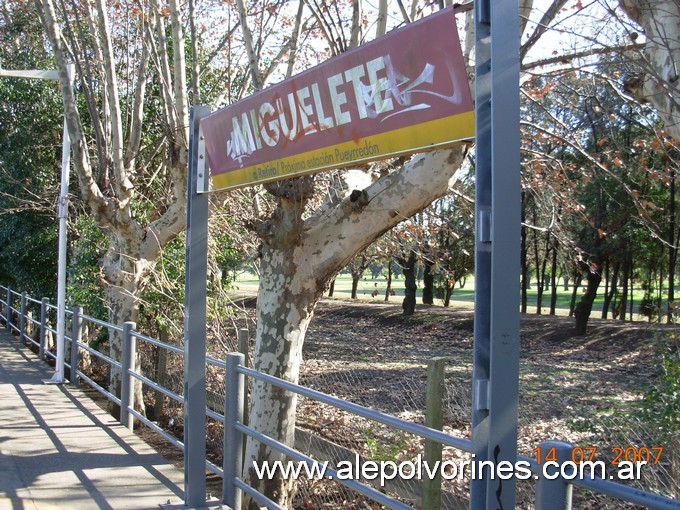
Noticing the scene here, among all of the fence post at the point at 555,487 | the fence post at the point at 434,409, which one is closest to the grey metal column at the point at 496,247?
the fence post at the point at 555,487

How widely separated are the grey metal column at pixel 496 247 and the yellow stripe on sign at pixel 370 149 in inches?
7.9

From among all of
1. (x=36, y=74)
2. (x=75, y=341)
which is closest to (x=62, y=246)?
(x=75, y=341)

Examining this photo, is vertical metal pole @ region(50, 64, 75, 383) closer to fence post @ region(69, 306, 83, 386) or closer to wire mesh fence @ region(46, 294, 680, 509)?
fence post @ region(69, 306, 83, 386)

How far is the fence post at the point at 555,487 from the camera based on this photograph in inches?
101

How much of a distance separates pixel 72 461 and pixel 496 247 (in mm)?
5455

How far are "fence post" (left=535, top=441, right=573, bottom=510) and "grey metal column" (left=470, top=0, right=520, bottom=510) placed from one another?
11 centimetres

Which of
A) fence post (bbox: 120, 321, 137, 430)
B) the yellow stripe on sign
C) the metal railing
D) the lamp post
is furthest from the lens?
the lamp post

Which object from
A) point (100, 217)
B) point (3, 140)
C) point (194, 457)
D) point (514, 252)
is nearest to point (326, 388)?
point (100, 217)

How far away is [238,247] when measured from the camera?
13.8 metres

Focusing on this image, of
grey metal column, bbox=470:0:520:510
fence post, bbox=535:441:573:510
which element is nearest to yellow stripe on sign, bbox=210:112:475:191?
grey metal column, bbox=470:0:520:510

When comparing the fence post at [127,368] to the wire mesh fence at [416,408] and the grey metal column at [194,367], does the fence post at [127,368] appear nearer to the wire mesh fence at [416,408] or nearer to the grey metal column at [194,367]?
the wire mesh fence at [416,408]

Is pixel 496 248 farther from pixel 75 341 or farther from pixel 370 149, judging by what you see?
pixel 75 341

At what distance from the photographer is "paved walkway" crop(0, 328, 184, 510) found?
5.59 m

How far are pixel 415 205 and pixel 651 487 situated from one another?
11.4ft
